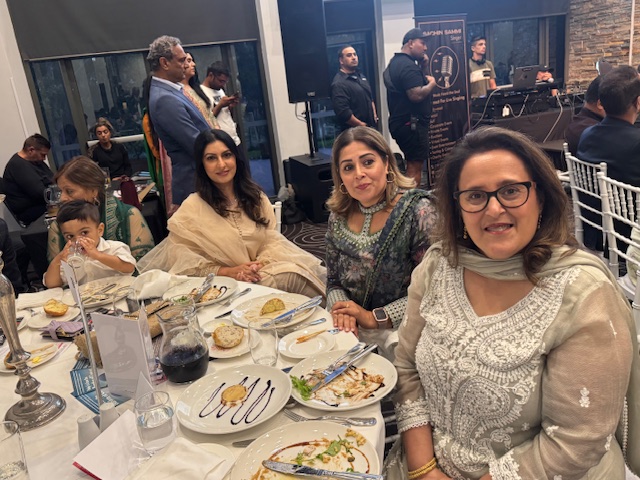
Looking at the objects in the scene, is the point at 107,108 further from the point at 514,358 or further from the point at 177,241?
the point at 514,358

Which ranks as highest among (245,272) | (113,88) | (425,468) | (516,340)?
(113,88)

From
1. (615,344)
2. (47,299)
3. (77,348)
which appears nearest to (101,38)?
(47,299)

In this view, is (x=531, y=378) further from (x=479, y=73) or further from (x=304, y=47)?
(x=479, y=73)

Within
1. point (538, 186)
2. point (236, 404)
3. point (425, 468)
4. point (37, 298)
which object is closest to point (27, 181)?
point (37, 298)

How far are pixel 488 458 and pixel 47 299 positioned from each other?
172 cm

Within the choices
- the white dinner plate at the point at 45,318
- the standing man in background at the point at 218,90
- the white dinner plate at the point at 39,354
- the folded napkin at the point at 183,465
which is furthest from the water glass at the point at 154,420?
the standing man in background at the point at 218,90

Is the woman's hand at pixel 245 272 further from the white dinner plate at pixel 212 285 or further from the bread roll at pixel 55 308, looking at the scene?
the bread roll at pixel 55 308

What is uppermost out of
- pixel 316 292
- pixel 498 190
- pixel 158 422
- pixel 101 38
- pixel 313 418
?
pixel 101 38

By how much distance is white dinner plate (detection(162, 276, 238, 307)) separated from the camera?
1890 millimetres

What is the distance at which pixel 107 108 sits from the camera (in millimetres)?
6184

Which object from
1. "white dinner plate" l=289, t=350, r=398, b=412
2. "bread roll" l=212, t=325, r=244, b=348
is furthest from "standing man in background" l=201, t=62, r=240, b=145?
"white dinner plate" l=289, t=350, r=398, b=412

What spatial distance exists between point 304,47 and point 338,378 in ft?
15.5

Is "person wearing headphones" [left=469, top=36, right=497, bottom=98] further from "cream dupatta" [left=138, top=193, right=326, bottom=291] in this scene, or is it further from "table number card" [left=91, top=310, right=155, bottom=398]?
"table number card" [left=91, top=310, right=155, bottom=398]

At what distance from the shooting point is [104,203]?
2641 millimetres
